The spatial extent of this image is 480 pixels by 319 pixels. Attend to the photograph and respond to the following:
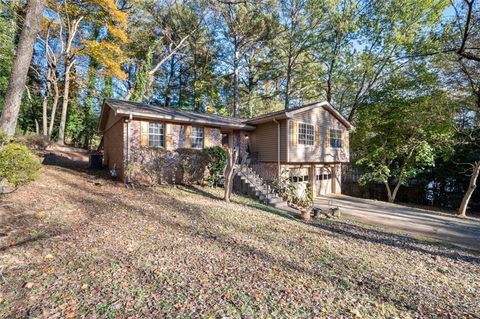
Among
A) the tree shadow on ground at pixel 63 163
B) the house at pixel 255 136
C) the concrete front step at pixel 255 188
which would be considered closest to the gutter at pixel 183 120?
the house at pixel 255 136

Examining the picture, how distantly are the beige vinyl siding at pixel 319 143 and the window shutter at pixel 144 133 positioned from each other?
24.1 ft

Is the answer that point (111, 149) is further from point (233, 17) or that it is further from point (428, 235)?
point (233, 17)

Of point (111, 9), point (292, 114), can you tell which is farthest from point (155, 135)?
point (111, 9)

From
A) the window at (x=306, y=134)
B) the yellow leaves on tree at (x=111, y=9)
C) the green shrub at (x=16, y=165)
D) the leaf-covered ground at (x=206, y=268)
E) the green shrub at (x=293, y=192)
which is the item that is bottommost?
the leaf-covered ground at (x=206, y=268)

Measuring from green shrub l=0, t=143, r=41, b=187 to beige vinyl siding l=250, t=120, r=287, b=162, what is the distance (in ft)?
34.3

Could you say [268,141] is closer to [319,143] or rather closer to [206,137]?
[319,143]

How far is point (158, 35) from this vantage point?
24.3 metres

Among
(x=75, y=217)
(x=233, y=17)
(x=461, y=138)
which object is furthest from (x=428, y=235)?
(x=233, y=17)

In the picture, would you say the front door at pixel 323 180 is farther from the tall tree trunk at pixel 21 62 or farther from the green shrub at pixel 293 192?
the tall tree trunk at pixel 21 62

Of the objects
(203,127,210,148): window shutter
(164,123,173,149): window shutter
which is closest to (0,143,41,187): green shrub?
(164,123,173,149): window shutter

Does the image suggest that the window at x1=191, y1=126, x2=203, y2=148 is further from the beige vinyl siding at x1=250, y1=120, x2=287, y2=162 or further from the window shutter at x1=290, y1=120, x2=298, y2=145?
the window shutter at x1=290, y1=120, x2=298, y2=145

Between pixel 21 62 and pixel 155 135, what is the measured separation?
237 inches

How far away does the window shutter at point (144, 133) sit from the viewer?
11344mm

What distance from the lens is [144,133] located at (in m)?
11.4
